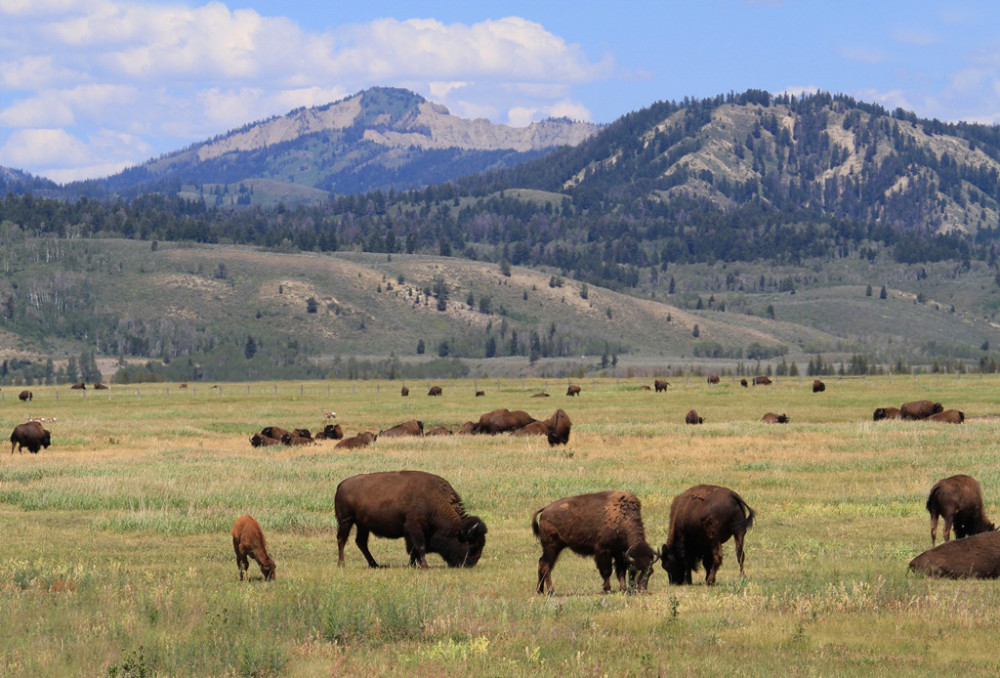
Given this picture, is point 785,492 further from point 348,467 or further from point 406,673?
point 406,673

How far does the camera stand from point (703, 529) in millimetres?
16625

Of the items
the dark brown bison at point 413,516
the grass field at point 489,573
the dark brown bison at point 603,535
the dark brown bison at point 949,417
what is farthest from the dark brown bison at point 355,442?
the dark brown bison at point 603,535

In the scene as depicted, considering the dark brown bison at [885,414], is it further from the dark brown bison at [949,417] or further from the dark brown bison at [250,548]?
the dark brown bison at [250,548]

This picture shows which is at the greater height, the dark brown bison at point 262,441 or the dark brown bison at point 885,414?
the dark brown bison at point 885,414

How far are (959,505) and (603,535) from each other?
8089 mm

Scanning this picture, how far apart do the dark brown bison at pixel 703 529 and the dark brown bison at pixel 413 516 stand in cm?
337

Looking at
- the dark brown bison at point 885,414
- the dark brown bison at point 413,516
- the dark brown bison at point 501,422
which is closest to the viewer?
the dark brown bison at point 413,516

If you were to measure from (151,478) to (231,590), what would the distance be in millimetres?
17024

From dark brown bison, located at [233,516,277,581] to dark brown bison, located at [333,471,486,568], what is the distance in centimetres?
164

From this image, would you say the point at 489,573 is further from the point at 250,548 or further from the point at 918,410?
the point at 918,410

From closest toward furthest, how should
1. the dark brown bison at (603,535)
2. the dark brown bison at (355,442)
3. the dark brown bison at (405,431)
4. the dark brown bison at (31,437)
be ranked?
the dark brown bison at (603,535), the dark brown bison at (31,437), the dark brown bison at (355,442), the dark brown bison at (405,431)

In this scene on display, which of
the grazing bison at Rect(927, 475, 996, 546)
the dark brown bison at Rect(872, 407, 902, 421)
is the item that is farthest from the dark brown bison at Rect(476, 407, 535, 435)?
the grazing bison at Rect(927, 475, 996, 546)

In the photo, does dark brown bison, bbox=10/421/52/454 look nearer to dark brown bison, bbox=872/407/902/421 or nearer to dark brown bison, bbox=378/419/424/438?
dark brown bison, bbox=378/419/424/438

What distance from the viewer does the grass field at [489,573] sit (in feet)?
37.8
